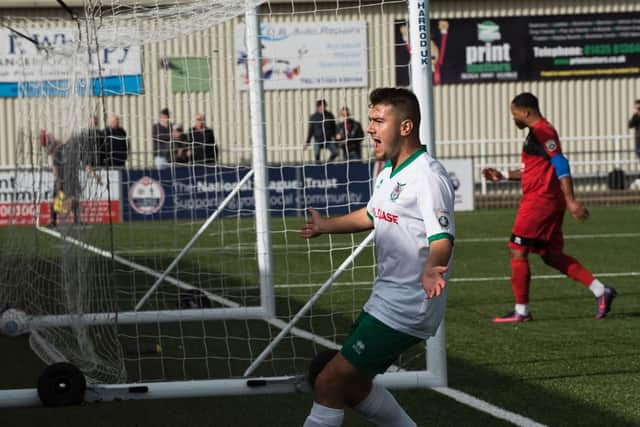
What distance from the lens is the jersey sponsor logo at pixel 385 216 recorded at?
191 inches

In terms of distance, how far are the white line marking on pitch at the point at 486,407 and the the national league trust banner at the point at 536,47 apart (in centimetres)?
2575

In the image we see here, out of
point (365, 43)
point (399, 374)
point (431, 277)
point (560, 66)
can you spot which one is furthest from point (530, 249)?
point (560, 66)

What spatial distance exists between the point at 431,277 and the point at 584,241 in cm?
1357

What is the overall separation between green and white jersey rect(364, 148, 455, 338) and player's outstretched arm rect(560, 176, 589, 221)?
446cm

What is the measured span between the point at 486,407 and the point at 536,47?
27353mm

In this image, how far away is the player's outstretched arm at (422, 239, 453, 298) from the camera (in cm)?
436

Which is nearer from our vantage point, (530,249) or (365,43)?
(530,249)

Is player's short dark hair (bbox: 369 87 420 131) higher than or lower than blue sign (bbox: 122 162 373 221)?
Result: higher

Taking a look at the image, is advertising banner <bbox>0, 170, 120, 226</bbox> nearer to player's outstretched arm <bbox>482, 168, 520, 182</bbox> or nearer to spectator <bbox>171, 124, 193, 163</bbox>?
spectator <bbox>171, 124, 193, 163</bbox>

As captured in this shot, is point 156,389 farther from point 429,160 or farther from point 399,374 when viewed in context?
point 429,160

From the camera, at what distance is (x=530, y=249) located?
977 centimetres

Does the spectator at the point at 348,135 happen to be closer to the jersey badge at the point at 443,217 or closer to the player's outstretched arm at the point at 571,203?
the player's outstretched arm at the point at 571,203

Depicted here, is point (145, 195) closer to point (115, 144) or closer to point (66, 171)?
point (115, 144)

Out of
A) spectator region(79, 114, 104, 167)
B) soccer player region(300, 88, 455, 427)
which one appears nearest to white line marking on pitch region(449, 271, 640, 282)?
spectator region(79, 114, 104, 167)
